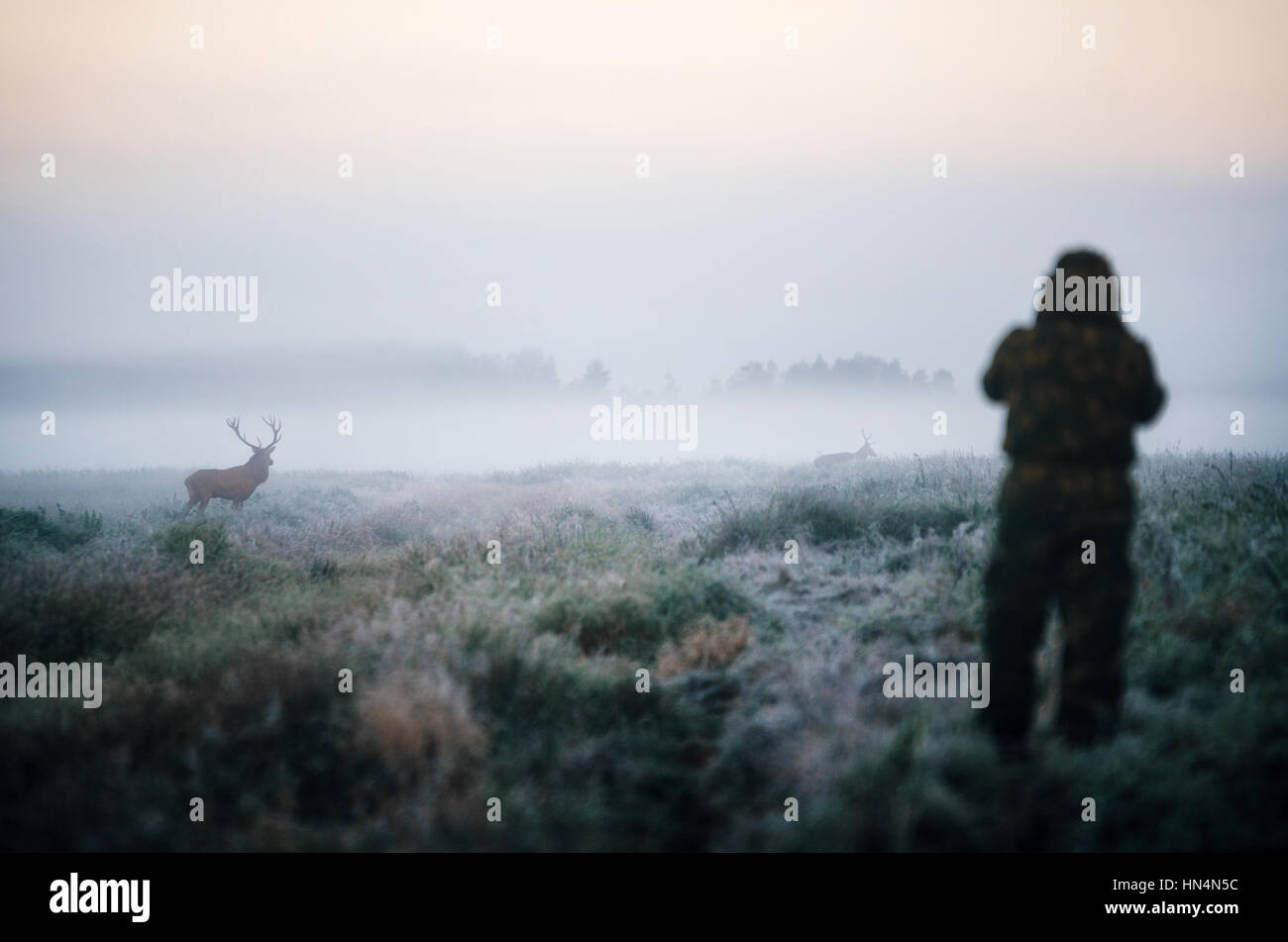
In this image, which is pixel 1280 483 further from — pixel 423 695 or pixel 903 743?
pixel 423 695

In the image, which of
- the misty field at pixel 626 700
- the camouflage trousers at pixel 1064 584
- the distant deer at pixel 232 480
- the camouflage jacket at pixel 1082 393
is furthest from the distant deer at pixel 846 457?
the camouflage trousers at pixel 1064 584

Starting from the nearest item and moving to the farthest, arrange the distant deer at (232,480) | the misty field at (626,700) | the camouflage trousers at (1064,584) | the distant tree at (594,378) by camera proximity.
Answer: the misty field at (626,700)
the camouflage trousers at (1064,584)
the distant deer at (232,480)
the distant tree at (594,378)

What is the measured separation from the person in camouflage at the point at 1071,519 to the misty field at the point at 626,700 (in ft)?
1.17

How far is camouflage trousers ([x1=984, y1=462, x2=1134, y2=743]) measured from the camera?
395cm

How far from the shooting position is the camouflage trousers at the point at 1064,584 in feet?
13.0

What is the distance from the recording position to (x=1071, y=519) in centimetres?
396

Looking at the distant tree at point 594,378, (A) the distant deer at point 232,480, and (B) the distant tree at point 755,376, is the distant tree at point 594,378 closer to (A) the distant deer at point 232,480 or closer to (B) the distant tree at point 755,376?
(B) the distant tree at point 755,376

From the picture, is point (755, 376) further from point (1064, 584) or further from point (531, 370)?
point (1064, 584)

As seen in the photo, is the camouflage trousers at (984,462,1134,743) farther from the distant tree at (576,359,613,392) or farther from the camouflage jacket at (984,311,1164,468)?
the distant tree at (576,359,613,392)

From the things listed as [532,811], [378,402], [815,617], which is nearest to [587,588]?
[815,617]

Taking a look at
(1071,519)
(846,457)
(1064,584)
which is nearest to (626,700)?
(1064,584)
